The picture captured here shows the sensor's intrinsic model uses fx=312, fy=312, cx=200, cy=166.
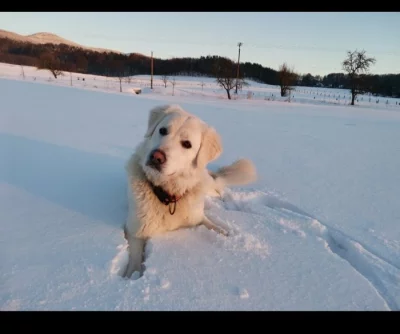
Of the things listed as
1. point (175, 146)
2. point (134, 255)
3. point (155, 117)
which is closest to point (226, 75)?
point (155, 117)

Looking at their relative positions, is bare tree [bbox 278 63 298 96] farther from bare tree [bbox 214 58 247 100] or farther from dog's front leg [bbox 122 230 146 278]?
dog's front leg [bbox 122 230 146 278]

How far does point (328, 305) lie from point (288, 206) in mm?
1779

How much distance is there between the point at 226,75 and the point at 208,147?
86.3ft

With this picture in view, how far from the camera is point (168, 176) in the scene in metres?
2.79

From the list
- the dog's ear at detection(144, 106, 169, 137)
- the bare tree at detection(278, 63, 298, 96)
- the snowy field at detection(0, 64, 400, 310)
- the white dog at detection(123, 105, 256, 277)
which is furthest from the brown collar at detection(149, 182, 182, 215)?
the bare tree at detection(278, 63, 298, 96)

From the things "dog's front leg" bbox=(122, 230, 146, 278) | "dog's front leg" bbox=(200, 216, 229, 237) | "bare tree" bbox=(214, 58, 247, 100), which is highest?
"bare tree" bbox=(214, 58, 247, 100)

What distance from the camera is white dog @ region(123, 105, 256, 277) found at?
2602 mm

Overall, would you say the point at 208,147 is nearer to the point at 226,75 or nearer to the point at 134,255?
the point at 134,255

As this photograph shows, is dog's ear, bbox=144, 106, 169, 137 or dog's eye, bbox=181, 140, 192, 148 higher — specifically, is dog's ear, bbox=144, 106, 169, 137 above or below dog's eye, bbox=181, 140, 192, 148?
above

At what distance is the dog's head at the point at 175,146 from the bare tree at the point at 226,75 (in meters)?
25.2

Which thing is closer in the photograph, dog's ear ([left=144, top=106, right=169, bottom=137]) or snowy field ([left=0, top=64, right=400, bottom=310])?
snowy field ([left=0, top=64, right=400, bottom=310])

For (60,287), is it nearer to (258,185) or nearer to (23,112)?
(258,185)

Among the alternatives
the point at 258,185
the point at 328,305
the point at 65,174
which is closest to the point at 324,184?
the point at 258,185
